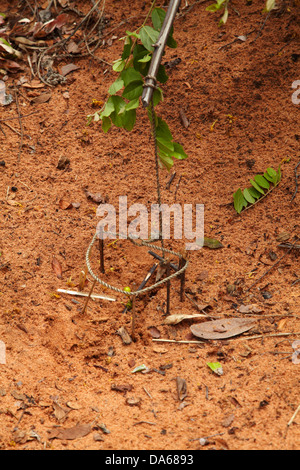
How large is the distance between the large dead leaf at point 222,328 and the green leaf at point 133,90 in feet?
4.19

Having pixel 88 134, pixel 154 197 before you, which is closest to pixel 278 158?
pixel 154 197

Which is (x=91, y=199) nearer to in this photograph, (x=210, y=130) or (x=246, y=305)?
(x=210, y=130)

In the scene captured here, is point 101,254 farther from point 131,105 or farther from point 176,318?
point 131,105

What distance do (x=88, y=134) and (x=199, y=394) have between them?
2.26m

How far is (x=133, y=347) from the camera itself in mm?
2674

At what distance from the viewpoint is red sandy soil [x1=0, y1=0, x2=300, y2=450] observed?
2.25 meters

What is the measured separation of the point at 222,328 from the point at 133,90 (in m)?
1.34

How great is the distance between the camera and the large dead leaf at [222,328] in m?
2.66

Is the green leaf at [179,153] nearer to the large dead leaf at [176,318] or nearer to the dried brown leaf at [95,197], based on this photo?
the large dead leaf at [176,318]

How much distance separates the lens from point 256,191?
3.40 metres

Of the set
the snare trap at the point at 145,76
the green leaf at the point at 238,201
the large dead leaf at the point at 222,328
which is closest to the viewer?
the snare trap at the point at 145,76

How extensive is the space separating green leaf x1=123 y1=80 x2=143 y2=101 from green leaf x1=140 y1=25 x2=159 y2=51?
0.56ft

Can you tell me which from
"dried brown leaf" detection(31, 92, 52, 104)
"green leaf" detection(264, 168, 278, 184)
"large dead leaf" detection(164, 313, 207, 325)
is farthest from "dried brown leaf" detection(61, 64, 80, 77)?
"large dead leaf" detection(164, 313, 207, 325)

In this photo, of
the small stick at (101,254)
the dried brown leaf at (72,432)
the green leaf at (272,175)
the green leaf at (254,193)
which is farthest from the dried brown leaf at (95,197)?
the dried brown leaf at (72,432)
